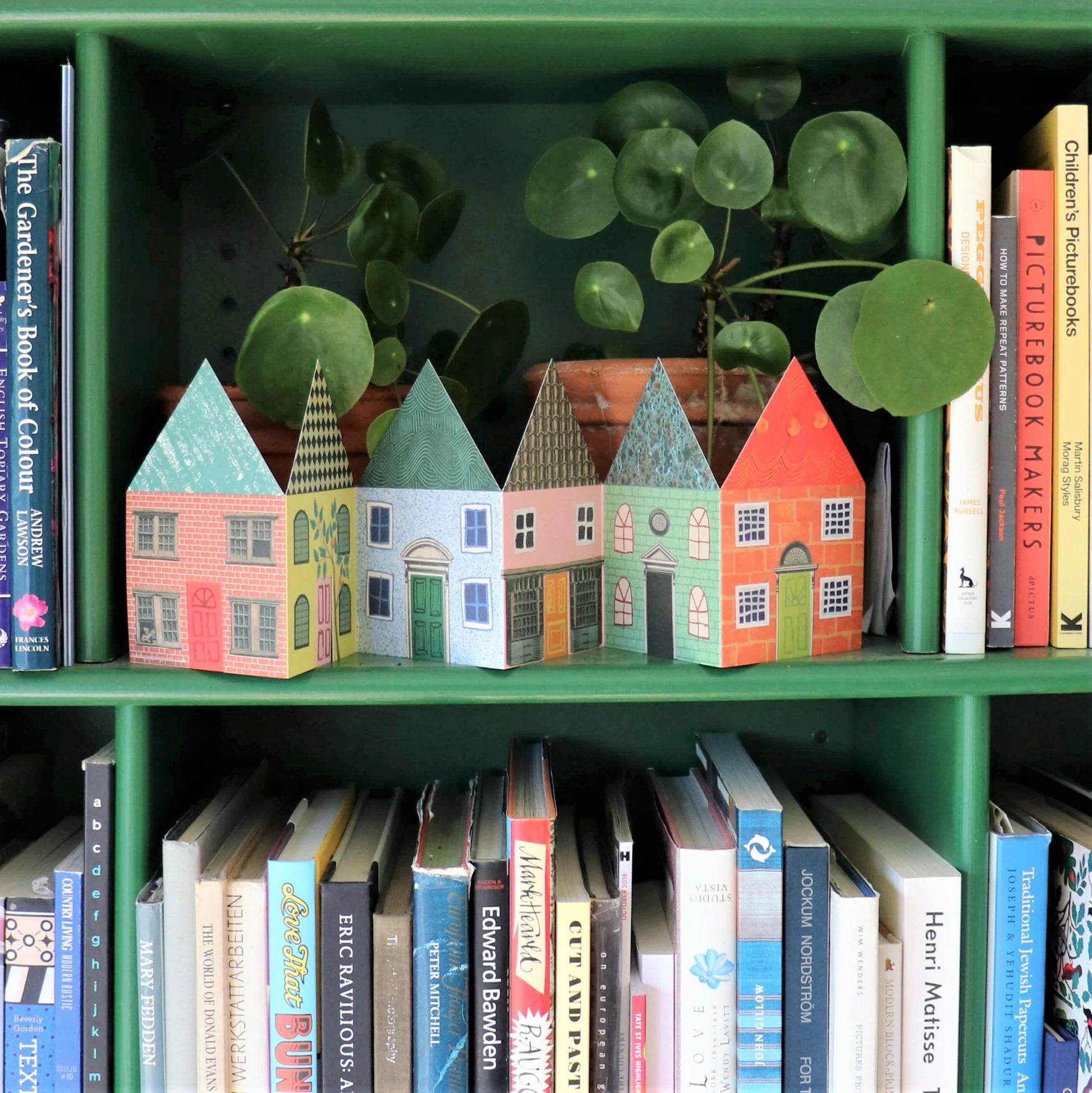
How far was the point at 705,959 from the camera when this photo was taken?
0.84m

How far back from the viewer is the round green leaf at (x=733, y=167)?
0.86m

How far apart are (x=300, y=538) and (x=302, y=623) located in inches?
2.7

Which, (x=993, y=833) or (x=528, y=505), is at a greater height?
(x=528, y=505)

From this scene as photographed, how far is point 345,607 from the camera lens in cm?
90

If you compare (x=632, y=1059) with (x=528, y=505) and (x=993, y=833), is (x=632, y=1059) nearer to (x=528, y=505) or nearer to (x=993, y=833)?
(x=993, y=833)

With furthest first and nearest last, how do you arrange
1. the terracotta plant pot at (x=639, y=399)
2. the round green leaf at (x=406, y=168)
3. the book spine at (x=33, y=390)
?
the round green leaf at (x=406, y=168), the terracotta plant pot at (x=639, y=399), the book spine at (x=33, y=390)

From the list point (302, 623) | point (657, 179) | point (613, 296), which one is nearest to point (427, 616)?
point (302, 623)

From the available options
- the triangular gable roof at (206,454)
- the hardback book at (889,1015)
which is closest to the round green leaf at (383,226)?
the triangular gable roof at (206,454)

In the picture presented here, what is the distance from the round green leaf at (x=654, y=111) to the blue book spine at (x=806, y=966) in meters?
0.64

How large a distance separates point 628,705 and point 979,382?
493 millimetres

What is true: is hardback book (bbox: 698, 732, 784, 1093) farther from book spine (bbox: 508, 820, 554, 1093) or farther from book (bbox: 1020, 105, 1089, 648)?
book (bbox: 1020, 105, 1089, 648)

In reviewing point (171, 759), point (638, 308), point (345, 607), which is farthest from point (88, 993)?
point (638, 308)

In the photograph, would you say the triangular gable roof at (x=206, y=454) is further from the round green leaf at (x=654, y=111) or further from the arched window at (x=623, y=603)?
the round green leaf at (x=654, y=111)

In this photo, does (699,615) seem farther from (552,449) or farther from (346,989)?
(346,989)
